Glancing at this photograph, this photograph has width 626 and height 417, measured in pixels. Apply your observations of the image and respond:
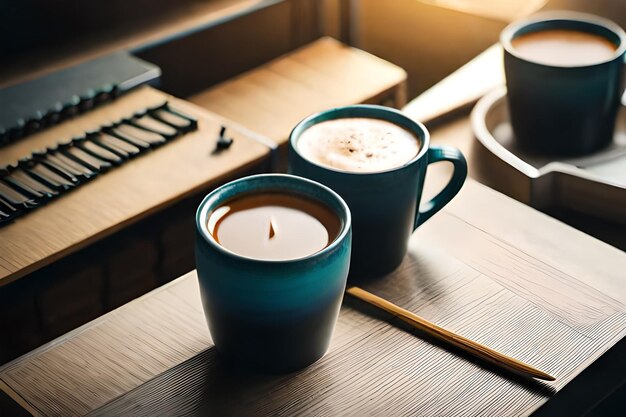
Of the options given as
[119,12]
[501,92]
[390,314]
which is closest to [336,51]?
[119,12]

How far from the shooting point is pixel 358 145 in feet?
2.74

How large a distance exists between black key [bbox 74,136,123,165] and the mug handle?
518mm

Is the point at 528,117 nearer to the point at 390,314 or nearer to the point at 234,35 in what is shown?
the point at 390,314

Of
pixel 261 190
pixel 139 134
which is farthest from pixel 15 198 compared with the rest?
pixel 261 190

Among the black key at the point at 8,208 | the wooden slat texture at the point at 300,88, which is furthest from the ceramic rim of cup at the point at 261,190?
the wooden slat texture at the point at 300,88

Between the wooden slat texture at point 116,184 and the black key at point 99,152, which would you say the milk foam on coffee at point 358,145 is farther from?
the black key at point 99,152

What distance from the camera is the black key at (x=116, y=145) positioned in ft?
3.99

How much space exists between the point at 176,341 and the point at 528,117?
59 centimetres

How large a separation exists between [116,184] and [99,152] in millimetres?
94

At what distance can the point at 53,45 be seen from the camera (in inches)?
67.0

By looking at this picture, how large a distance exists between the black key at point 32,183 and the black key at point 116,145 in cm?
12

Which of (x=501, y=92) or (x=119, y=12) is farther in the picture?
(x=119, y=12)

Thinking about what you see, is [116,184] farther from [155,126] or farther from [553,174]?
[553,174]

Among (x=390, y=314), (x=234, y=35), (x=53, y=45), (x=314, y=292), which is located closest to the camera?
(x=314, y=292)
